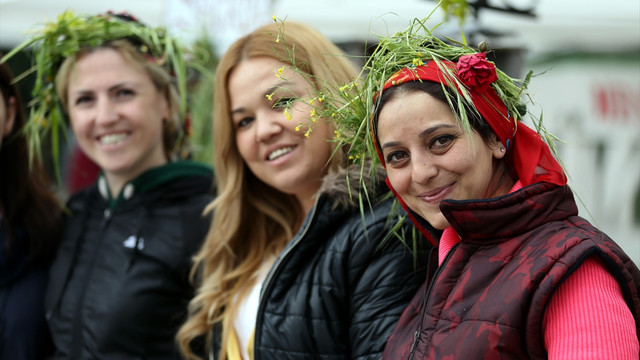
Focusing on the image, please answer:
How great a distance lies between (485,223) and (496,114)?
0.88 feet

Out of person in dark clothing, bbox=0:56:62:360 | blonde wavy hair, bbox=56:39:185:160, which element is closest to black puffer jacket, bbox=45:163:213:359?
person in dark clothing, bbox=0:56:62:360

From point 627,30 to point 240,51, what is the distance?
116 inches

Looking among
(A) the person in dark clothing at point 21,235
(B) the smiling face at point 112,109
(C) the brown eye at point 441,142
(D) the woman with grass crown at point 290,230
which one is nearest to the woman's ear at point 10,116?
(A) the person in dark clothing at point 21,235

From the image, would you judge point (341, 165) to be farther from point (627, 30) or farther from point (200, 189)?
point (627, 30)

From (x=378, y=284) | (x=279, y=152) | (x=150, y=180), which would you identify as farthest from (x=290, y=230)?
(x=150, y=180)

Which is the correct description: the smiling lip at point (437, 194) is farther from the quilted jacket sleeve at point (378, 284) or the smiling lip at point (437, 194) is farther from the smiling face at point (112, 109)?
the smiling face at point (112, 109)

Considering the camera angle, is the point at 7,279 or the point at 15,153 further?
the point at 15,153

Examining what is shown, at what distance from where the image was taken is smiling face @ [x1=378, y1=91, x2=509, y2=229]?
1484 millimetres

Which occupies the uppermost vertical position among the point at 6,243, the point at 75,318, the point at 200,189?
the point at 200,189

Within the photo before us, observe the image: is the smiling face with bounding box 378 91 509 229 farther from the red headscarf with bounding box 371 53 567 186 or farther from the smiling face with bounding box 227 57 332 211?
the smiling face with bounding box 227 57 332 211

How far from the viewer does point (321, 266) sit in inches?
76.9

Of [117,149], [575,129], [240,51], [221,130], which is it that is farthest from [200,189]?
[575,129]

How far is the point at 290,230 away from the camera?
7.98 feet

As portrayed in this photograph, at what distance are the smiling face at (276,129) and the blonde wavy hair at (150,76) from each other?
30.0 inches
